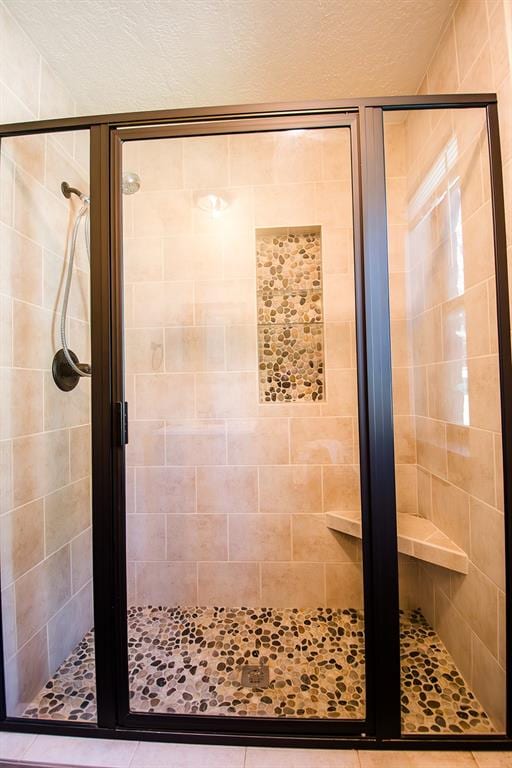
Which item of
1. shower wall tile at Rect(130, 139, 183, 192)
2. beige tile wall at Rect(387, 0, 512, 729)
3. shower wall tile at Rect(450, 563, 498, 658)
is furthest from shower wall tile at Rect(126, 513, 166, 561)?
shower wall tile at Rect(130, 139, 183, 192)

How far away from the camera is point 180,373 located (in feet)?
4.66

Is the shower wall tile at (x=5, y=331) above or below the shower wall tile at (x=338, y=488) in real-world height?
above

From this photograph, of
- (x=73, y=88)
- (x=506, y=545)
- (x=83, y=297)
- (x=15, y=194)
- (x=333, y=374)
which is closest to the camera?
(x=506, y=545)

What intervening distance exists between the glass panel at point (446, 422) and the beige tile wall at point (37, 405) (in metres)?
1.10

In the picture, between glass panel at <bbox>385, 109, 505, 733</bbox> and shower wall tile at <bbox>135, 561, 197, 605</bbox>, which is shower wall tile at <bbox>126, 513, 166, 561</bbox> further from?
glass panel at <bbox>385, 109, 505, 733</bbox>

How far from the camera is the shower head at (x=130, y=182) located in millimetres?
973

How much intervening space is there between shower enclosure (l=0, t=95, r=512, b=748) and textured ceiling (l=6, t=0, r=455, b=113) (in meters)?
0.29

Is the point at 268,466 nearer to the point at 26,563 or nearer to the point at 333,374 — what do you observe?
the point at 333,374

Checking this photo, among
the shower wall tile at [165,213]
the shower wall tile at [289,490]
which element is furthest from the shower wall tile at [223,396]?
the shower wall tile at [165,213]

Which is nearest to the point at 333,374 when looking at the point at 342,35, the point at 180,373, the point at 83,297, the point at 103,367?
the point at 180,373

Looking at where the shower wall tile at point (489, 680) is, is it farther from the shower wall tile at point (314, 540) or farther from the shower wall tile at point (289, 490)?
the shower wall tile at point (289, 490)

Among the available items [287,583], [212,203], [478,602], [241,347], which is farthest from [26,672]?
[212,203]

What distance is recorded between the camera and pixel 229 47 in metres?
1.10

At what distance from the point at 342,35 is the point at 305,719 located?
7.29 ft
